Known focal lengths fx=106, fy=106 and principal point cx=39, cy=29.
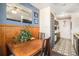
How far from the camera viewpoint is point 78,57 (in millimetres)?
1760

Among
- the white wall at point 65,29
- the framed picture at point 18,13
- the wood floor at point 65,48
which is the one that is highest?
the framed picture at point 18,13

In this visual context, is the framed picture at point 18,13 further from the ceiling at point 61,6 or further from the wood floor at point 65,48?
the wood floor at point 65,48

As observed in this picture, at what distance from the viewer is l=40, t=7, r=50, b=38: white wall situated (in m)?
1.74

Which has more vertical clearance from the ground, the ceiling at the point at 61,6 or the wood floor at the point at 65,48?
the ceiling at the point at 61,6

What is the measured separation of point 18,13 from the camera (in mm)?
1738

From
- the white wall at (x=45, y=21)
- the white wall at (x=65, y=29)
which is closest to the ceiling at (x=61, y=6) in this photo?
the white wall at (x=45, y=21)

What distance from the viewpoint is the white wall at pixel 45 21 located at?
174 centimetres

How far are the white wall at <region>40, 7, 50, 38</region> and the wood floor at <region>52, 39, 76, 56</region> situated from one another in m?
0.23

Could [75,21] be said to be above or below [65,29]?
above

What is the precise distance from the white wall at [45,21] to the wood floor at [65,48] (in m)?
0.23

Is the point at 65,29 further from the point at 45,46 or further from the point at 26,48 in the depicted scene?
the point at 26,48

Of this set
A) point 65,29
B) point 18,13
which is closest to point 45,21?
point 65,29

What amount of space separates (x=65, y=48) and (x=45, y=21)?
0.55m

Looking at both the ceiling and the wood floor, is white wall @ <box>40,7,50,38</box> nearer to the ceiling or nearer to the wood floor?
the ceiling
